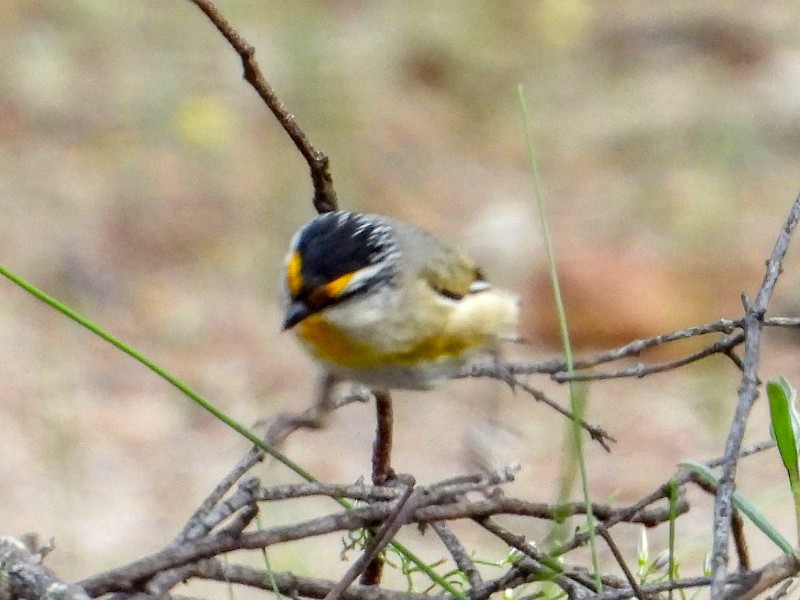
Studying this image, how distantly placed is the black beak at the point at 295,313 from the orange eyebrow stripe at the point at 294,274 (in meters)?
0.03

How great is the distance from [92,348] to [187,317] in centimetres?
46

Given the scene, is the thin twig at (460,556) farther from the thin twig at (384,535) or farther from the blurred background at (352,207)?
the blurred background at (352,207)

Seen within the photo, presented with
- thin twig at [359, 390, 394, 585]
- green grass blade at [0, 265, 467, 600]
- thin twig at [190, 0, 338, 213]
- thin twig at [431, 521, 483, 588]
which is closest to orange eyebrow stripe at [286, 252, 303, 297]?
thin twig at [190, 0, 338, 213]

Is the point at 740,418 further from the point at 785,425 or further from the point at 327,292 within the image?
the point at 327,292

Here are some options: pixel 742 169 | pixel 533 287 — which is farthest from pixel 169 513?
pixel 742 169

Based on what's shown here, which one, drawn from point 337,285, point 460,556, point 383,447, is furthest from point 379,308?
point 460,556

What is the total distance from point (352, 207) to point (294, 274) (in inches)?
144

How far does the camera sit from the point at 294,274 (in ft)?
8.15

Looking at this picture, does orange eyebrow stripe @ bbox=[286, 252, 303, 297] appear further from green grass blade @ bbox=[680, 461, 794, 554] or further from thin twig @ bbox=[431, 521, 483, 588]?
green grass blade @ bbox=[680, 461, 794, 554]

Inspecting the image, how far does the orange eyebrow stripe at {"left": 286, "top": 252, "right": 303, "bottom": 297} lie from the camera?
246 cm

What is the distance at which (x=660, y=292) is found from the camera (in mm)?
5867

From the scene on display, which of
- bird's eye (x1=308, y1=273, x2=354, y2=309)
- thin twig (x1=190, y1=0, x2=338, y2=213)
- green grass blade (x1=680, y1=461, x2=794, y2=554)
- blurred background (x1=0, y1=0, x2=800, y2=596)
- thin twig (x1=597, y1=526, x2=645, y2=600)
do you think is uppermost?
blurred background (x1=0, y1=0, x2=800, y2=596)

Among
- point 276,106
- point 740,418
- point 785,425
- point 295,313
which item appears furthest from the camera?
point 295,313

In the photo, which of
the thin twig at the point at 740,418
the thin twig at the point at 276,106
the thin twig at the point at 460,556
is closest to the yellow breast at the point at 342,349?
the thin twig at the point at 276,106
